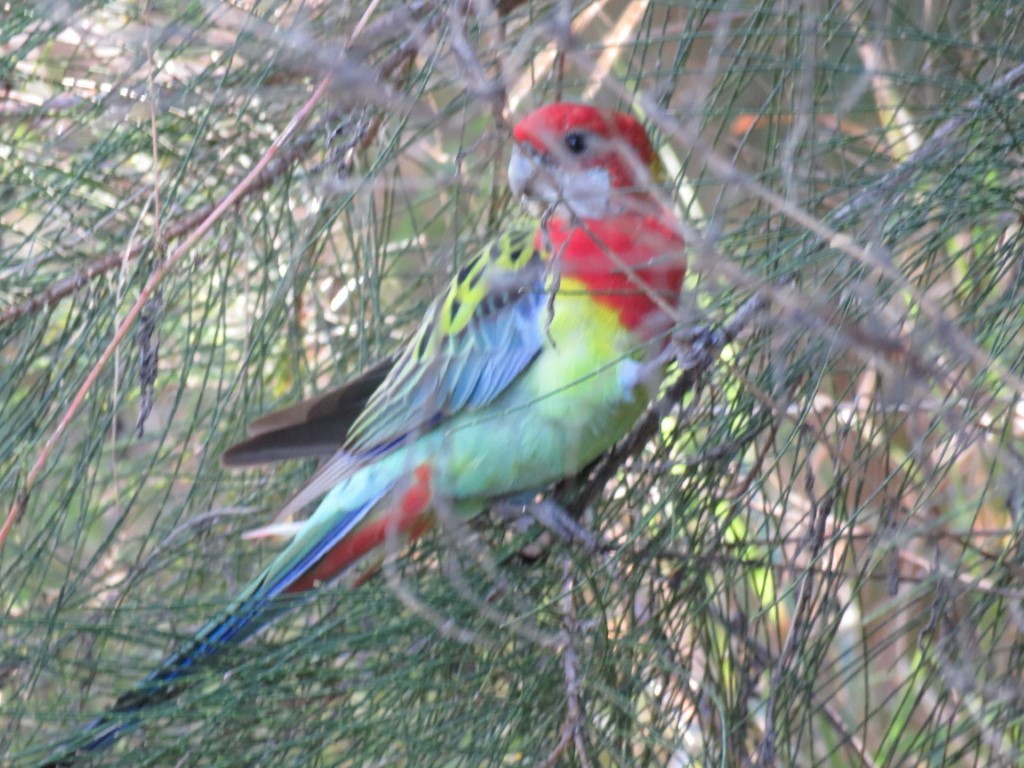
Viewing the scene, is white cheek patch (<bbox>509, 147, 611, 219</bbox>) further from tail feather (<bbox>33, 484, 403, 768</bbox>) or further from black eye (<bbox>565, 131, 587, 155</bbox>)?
tail feather (<bbox>33, 484, 403, 768</bbox>)

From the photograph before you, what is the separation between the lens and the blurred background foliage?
3.55ft

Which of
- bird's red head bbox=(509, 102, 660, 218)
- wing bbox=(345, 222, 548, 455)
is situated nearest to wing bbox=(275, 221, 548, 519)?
wing bbox=(345, 222, 548, 455)

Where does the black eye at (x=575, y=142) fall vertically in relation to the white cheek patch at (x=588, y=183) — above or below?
above

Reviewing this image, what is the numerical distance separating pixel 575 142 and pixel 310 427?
0.56m

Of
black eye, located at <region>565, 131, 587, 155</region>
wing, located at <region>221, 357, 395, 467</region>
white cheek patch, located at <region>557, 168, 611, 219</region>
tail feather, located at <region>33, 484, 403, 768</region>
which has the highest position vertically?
black eye, located at <region>565, 131, 587, 155</region>

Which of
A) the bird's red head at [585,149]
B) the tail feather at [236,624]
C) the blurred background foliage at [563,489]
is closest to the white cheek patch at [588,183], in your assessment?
the bird's red head at [585,149]

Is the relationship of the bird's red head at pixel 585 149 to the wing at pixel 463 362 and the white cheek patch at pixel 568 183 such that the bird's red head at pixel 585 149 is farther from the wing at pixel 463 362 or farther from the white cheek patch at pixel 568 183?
the wing at pixel 463 362

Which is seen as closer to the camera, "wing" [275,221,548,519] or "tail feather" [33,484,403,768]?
"tail feather" [33,484,403,768]

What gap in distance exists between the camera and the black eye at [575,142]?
1.53m

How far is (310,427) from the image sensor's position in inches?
66.0

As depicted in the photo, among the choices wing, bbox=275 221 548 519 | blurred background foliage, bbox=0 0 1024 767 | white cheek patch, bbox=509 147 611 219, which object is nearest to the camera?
blurred background foliage, bbox=0 0 1024 767

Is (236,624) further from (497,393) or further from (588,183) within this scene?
(588,183)

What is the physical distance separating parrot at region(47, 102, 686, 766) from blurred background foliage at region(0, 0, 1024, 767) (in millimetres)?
65

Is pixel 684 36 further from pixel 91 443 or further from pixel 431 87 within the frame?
pixel 91 443
